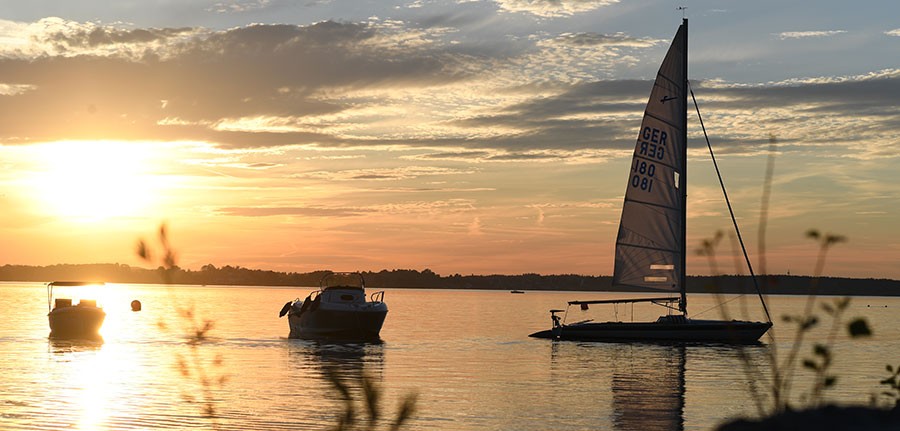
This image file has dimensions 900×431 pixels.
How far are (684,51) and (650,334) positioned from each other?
17.7m

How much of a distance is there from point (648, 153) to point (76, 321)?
37842mm

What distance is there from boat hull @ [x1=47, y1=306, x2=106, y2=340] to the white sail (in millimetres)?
33890

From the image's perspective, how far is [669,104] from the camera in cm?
6125

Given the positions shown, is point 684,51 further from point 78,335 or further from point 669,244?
point 78,335

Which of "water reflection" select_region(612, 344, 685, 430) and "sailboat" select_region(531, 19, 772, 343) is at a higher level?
"sailboat" select_region(531, 19, 772, 343)

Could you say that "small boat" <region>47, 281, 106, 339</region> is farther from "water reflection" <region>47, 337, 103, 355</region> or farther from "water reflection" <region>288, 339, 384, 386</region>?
"water reflection" <region>288, 339, 384, 386</region>

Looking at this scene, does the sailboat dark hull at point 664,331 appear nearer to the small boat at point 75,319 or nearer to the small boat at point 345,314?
the small boat at point 345,314

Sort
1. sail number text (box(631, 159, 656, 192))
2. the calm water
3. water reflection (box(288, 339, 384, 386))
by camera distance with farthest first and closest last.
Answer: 1. sail number text (box(631, 159, 656, 192))
2. water reflection (box(288, 339, 384, 386))
3. the calm water

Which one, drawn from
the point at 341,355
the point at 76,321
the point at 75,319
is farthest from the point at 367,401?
the point at 76,321

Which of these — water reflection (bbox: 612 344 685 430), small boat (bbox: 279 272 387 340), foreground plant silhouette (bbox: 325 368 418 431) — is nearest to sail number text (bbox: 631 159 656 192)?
water reflection (bbox: 612 344 685 430)

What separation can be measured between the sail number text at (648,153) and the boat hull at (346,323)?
17.6 metres

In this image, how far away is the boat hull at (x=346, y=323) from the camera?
6181cm

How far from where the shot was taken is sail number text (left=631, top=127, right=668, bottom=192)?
60.8 metres

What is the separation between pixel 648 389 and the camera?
41000 mm
